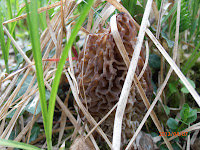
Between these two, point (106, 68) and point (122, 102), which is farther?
point (106, 68)

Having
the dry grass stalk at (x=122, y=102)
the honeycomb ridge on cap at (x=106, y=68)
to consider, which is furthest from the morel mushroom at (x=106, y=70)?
the dry grass stalk at (x=122, y=102)

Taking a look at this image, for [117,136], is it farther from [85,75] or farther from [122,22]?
[122,22]

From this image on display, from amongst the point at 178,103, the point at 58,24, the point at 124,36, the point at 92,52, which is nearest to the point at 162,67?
the point at 178,103

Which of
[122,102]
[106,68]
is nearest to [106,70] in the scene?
[106,68]

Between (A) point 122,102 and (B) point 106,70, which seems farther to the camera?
(B) point 106,70

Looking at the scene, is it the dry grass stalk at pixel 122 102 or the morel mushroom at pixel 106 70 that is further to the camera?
the morel mushroom at pixel 106 70

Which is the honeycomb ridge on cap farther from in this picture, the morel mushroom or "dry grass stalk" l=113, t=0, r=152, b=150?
"dry grass stalk" l=113, t=0, r=152, b=150

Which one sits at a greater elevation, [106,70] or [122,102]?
[106,70]

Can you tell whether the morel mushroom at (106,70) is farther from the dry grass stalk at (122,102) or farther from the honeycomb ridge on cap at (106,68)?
the dry grass stalk at (122,102)

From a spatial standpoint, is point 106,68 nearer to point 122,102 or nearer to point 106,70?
point 106,70
